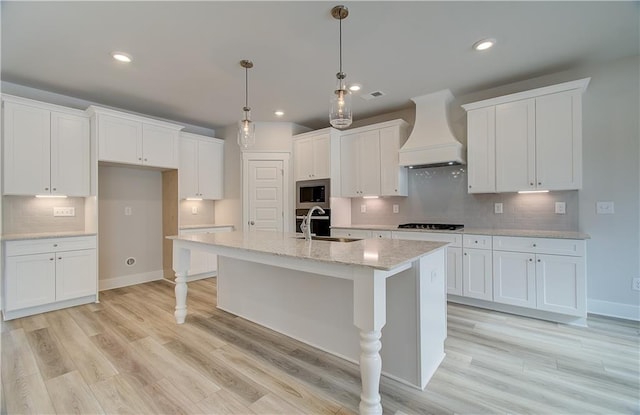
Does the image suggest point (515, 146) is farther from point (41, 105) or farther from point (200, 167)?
point (41, 105)

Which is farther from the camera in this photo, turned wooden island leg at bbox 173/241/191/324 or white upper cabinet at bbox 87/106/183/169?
white upper cabinet at bbox 87/106/183/169

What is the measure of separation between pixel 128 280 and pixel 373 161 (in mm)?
4121

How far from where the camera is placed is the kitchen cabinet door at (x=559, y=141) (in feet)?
9.61

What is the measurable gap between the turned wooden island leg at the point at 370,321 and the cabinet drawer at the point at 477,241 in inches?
86.5

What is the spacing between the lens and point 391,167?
4125 mm

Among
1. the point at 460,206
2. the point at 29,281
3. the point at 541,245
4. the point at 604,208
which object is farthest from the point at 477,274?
the point at 29,281

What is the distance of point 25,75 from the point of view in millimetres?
3168

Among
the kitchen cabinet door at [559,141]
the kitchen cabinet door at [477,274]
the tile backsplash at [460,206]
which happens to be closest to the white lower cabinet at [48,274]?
the tile backsplash at [460,206]

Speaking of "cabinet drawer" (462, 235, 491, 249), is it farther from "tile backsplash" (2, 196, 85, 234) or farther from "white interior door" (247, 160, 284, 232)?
"tile backsplash" (2, 196, 85, 234)

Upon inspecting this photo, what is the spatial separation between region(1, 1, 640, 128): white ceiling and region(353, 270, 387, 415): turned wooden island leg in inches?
76.4

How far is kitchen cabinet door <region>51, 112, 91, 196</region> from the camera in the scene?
135 inches

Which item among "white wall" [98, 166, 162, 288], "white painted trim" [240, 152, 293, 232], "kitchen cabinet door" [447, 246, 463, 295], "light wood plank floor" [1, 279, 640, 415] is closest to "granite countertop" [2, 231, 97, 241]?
"white wall" [98, 166, 162, 288]

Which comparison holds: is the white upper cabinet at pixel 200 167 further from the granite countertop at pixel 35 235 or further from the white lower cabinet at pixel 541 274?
the white lower cabinet at pixel 541 274

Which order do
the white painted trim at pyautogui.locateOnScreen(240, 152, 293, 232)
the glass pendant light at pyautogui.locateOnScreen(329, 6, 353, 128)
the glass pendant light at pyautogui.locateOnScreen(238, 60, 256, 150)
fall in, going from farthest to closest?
the white painted trim at pyautogui.locateOnScreen(240, 152, 293, 232) → the glass pendant light at pyautogui.locateOnScreen(238, 60, 256, 150) → the glass pendant light at pyautogui.locateOnScreen(329, 6, 353, 128)
